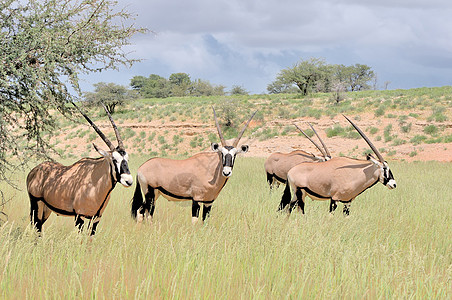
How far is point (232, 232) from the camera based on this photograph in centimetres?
495

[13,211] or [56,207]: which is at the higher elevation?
[56,207]

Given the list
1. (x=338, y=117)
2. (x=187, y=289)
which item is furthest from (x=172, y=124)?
(x=187, y=289)

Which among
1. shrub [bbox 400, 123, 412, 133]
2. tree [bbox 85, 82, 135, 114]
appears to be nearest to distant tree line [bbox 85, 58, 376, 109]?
tree [bbox 85, 82, 135, 114]

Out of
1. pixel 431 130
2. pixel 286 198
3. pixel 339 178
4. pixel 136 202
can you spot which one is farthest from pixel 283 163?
pixel 431 130

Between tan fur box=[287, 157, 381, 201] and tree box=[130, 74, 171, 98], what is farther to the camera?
tree box=[130, 74, 171, 98]

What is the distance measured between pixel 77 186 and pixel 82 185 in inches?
3.0

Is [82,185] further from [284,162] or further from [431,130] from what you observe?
[431,130]

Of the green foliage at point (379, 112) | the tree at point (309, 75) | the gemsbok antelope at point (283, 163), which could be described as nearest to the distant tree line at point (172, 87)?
the tree at point (309, 75)

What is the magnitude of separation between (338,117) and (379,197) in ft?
87.3

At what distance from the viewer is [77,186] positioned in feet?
16.6

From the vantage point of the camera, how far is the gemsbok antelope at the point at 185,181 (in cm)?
601

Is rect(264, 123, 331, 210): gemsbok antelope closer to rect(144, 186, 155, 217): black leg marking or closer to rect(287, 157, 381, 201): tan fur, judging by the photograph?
rect(287, 157, 381, 201): tan fur

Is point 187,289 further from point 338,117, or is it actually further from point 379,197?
point 338,117

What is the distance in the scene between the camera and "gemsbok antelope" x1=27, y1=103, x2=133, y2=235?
4.71m
